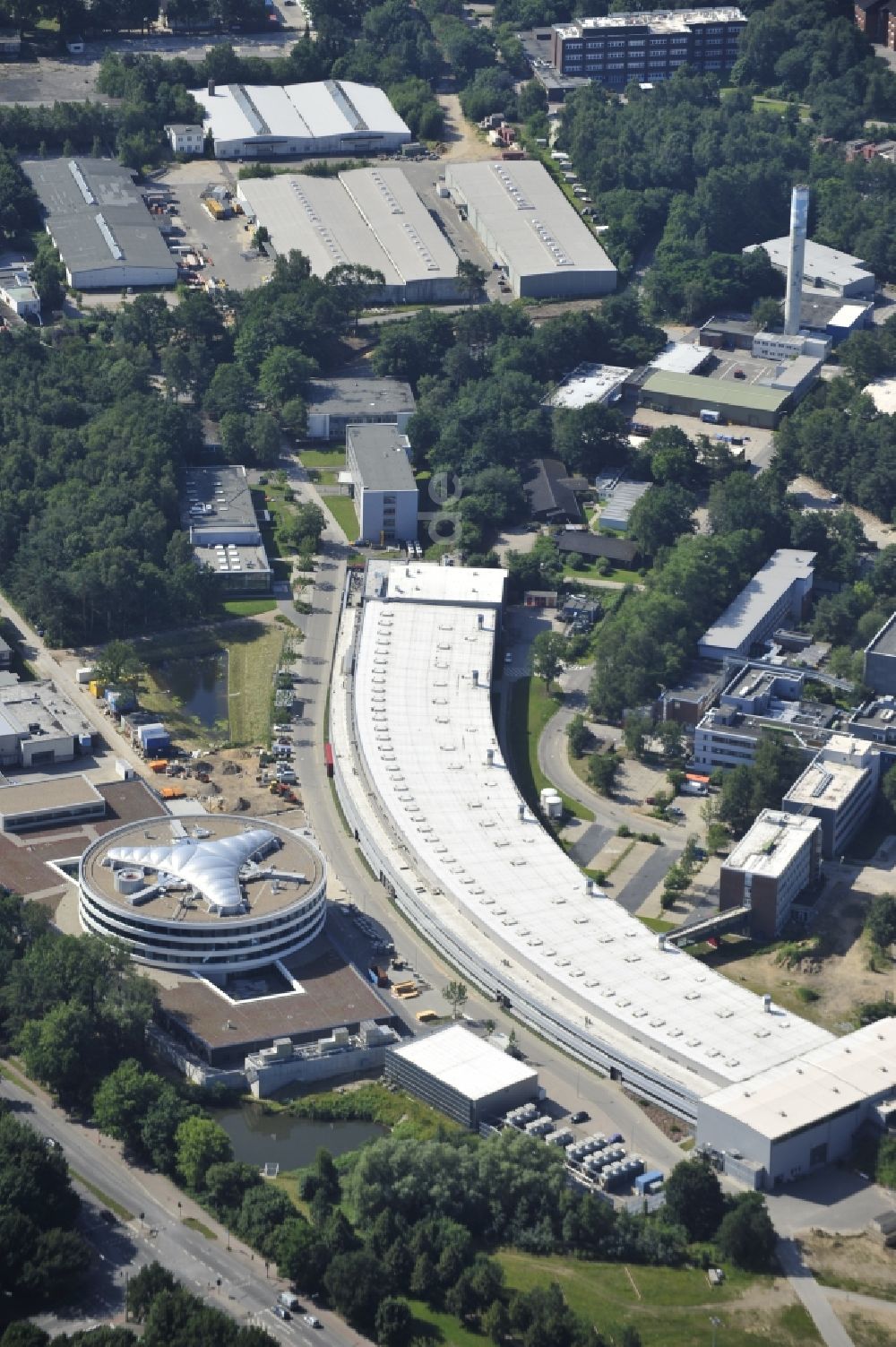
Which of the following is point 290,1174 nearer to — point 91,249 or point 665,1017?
point 665,1017

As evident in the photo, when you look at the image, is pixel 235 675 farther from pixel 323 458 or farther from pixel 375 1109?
pixel 375 1109

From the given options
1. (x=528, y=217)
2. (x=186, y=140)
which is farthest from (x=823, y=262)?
(x=186, y=140)

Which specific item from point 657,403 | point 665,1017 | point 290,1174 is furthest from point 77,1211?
point 657,403

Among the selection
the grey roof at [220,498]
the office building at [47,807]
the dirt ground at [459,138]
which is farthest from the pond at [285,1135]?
the dirt ground at [459,138]

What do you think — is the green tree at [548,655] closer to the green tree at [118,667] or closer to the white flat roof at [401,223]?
the green tree at [118,667]

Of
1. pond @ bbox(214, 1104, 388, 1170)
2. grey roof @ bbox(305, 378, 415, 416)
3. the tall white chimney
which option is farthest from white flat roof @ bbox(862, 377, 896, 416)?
pond @ bbox(214, 1104, 388, 1170)

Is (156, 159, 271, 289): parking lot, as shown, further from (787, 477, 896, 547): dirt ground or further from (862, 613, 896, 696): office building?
(862, 613, 896, 696): office building
